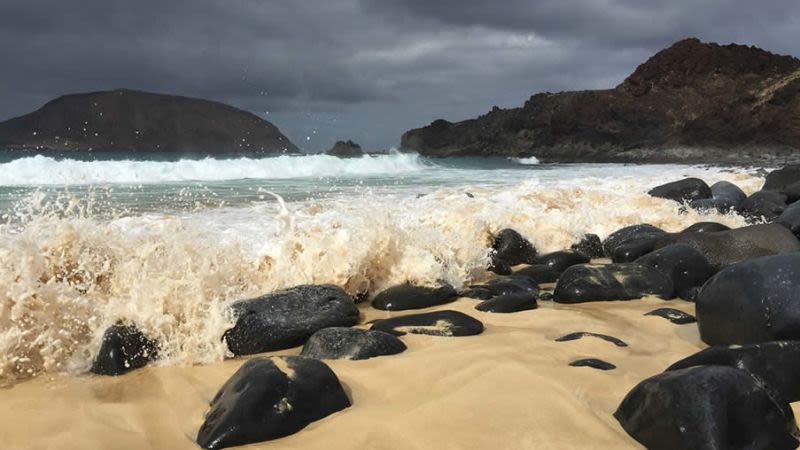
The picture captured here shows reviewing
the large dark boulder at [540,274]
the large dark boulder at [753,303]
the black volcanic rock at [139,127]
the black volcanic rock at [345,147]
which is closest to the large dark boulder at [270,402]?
the large dark boulder at [753,303]

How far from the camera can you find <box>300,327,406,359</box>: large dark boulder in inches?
114

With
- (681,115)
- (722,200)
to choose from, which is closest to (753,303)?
(722,200)

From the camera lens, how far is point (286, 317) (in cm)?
336

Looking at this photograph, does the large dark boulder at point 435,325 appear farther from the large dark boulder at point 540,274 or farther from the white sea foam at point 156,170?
the white sea foam at point 156,170

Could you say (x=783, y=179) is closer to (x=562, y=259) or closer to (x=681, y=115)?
(x=562, y=259)

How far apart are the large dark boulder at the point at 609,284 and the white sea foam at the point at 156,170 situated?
1055cm

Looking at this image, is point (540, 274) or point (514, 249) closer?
point (540, 274)

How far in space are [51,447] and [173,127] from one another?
103837 millimetres

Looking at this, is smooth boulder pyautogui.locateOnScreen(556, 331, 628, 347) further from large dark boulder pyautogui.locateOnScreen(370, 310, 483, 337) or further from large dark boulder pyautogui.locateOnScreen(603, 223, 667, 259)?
large dark boulder pyautogui.locateOnScreen(603, 223, 667, 259)

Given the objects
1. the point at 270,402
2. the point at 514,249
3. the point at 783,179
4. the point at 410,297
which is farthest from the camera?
the point at 783,179

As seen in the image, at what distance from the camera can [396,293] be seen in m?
4.14

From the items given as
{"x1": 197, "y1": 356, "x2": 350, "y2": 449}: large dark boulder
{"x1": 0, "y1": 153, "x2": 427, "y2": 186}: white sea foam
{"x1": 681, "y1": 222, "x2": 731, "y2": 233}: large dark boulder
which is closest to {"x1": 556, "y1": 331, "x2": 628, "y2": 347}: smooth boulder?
{"x1": 197, "y1": 356, "x2": 350, "y2": 449}: large dark boulder

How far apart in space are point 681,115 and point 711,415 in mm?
53127

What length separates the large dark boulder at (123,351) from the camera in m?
2.80
